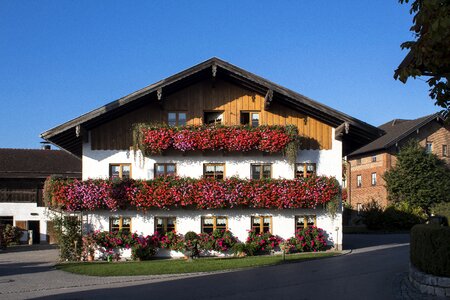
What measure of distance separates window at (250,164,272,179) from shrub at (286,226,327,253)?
118 inches

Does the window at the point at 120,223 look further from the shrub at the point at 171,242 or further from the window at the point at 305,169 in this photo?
the window at the point at 305,169

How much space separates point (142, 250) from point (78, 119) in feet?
20.8

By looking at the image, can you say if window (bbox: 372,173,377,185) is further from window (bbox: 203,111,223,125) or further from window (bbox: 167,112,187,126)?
window (bbox: 167,112,187,126)

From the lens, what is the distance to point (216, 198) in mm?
27453

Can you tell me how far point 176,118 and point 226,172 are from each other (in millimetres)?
3394

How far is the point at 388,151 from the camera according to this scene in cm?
5203

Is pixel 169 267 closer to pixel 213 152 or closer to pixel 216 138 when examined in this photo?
pixel 216 138

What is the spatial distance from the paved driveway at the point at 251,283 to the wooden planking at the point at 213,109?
724cm

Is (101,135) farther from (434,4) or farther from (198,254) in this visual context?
(434,4)

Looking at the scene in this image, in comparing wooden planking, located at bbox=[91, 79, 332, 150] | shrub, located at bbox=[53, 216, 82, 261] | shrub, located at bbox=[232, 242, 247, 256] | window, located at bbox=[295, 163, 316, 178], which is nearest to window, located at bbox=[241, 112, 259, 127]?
wooden planking, located at bbox=[91, 79, 332, 150]

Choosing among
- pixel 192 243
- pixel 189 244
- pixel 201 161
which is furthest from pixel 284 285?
pixel 201 161

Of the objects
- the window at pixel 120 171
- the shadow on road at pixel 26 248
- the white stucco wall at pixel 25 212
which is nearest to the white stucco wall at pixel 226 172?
the window at pixel 120 171

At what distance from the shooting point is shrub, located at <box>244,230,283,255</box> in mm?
27953

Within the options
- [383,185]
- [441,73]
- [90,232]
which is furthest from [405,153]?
[441,73]
